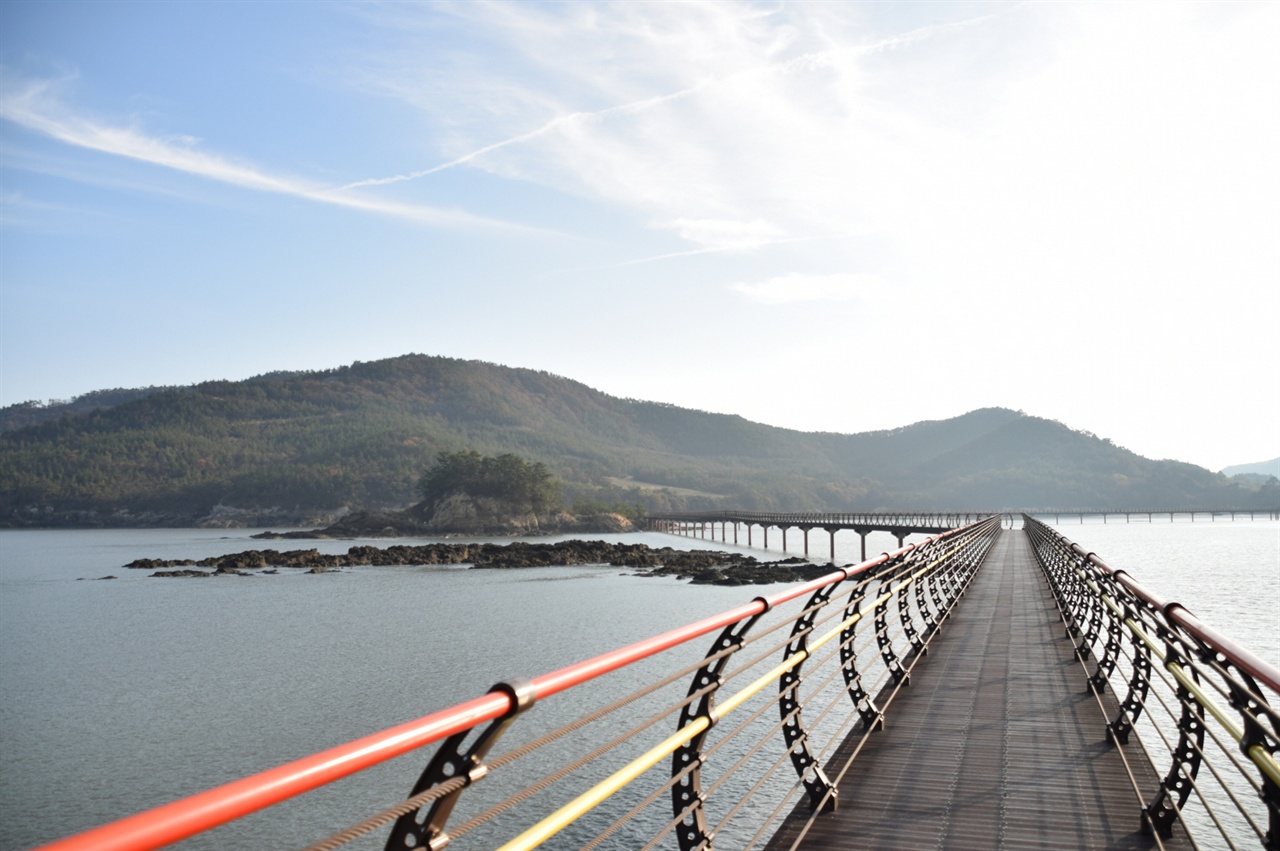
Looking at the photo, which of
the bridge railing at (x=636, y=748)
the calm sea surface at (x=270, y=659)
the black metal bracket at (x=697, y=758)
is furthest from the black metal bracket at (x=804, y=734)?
the calm sea surface at (x=270, y=659)

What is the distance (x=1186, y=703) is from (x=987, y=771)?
1.72 meters

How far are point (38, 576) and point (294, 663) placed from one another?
4163 cm

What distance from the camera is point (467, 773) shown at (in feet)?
6.38

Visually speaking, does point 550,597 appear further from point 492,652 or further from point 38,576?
point 38,576

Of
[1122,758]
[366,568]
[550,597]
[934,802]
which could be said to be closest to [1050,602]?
[1122,758]

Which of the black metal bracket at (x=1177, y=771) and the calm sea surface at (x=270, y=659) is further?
the calm sea surface at (x=270, y=659)

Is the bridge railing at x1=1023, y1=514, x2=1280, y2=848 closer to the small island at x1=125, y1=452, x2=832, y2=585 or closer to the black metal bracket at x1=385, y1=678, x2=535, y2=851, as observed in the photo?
the black metal bracket at x1=385, y1=678, x2=535, y2=851

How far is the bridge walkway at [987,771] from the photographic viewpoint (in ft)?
15.9

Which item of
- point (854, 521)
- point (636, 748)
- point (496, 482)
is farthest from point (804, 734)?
point (496, 482)

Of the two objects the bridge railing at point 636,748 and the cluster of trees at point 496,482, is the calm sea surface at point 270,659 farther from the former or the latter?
the cluster of trees at point 496,482

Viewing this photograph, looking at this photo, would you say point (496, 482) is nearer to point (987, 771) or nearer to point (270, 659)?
point (270, 659)

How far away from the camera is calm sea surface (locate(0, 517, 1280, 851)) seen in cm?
1412

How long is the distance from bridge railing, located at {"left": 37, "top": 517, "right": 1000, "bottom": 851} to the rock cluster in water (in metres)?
32.7

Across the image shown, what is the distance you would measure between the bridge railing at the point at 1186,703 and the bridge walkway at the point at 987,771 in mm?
226
